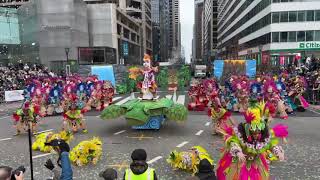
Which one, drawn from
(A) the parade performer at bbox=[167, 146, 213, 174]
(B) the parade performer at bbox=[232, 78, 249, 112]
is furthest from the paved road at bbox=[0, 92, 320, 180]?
(B) the parade performer at bbox=[232, 78, 249, 112]

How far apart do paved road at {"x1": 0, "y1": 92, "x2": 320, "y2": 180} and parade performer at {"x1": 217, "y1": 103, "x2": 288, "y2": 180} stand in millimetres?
2448

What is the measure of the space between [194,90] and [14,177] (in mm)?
16483

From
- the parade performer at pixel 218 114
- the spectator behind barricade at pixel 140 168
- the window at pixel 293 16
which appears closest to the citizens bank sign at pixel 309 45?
the window at pixel 293 16

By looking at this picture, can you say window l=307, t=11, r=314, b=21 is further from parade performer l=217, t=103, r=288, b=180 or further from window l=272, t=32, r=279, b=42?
parade performer l=217, t=103, r=288, b=180

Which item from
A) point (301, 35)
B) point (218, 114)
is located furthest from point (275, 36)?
point (218, 114)

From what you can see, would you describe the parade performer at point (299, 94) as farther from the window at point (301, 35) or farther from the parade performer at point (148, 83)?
the window at point (301, 35)

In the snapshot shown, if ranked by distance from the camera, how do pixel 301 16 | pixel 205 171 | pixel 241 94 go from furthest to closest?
pixel 301 16, pixel 241 94, pixel 205 171

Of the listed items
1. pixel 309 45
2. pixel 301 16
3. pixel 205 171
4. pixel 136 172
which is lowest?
pixel 205 171

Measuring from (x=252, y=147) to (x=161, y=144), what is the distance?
5779mm

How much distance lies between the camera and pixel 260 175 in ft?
20.3

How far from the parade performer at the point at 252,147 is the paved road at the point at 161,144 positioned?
2.45 m

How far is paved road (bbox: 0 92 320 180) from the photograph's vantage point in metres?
9.02

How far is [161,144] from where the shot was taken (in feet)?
38.6

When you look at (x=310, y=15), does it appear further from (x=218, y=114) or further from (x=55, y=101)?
(x=218, y=114)
